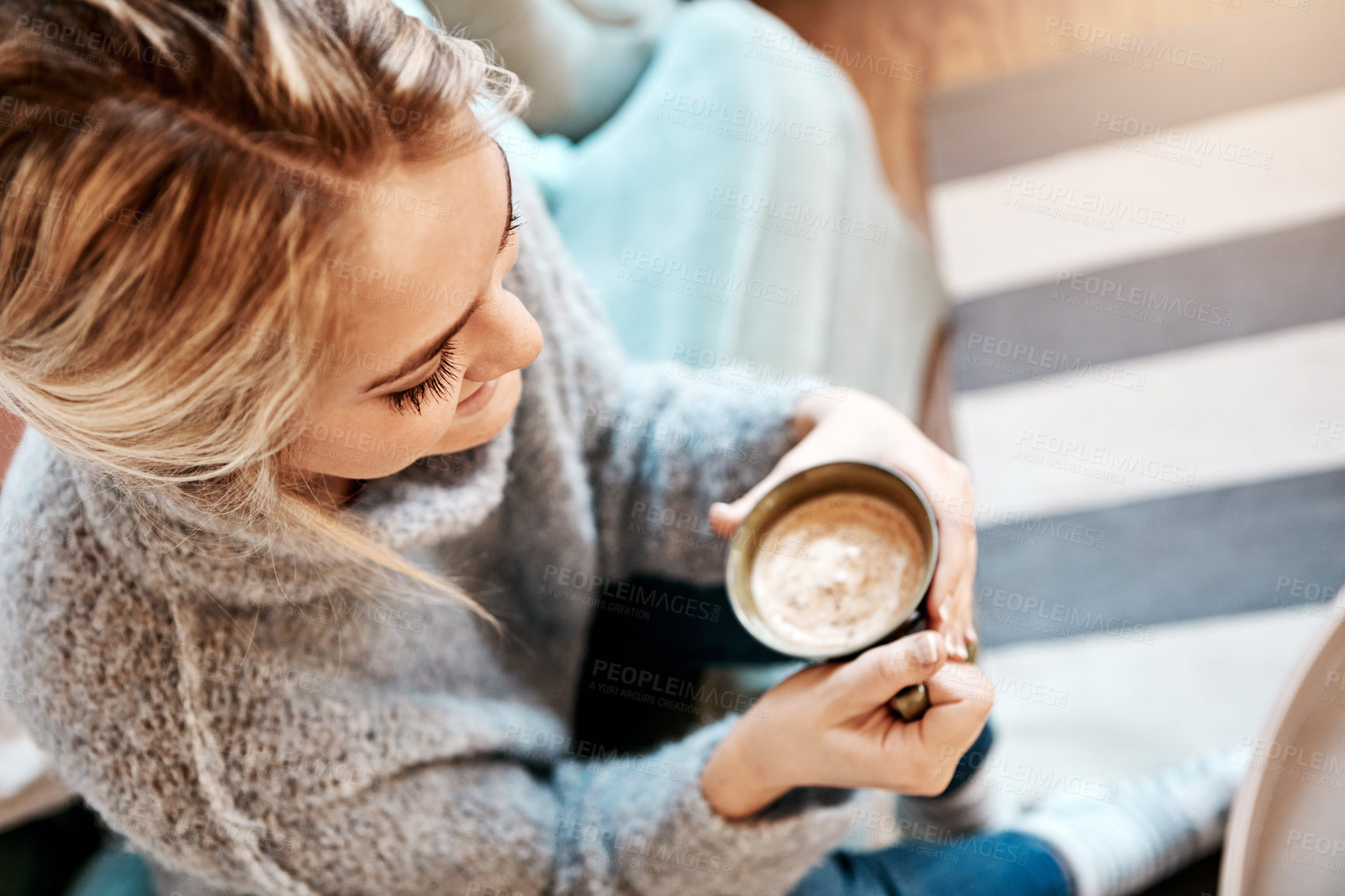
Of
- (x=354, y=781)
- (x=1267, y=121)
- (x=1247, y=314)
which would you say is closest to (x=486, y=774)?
(x=354, y=781)

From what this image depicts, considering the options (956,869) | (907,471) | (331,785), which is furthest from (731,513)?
(956,869)

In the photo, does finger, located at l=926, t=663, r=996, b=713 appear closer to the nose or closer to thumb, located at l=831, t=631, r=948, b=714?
thumb, located at l=831, t=631, r=948, b=714

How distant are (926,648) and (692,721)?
52cm

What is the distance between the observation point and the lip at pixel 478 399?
2.50 ft

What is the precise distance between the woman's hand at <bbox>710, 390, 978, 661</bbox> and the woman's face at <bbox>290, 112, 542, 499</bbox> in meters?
0.26

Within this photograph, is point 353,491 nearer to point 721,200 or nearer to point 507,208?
point 507,208

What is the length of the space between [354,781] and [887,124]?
5.63 ft

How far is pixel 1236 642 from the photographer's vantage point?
4.66ft

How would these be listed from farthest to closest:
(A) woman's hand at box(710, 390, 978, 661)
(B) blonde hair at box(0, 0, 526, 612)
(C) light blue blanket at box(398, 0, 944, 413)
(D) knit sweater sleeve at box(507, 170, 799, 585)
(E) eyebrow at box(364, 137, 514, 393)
→ (C) light blue blanket at box(398, 0, 944, 413) → (D) knit sweater sleeve at box(507, 170, 799, 585) → (A) woman's hand at box(710, 390, 978, 661) → (E) eyebrow at box(364, 137, 514, 393) → (B) blonde hair at box(0, 0, 526, 612)

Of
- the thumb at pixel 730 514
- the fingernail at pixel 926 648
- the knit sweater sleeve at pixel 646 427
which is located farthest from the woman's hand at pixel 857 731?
the knit sweater sleeve at pixel 646 427

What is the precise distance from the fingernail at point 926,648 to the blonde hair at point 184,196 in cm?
46

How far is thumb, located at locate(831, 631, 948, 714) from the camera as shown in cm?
67

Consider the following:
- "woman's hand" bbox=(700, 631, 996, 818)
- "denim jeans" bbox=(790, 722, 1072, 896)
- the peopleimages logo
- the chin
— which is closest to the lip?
the chin

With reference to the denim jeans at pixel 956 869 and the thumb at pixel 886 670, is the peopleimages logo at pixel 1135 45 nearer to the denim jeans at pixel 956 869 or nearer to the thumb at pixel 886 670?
the denim jeans at pixel 956 869
